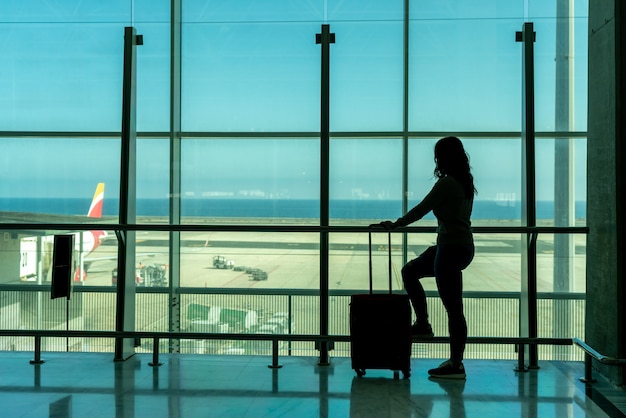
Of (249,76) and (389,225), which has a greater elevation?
(249,76)

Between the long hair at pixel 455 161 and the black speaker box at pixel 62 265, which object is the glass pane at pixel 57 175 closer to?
the black speaker box at pixel 62 265

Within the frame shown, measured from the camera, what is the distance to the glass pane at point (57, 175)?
475 centimetres

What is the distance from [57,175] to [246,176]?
1537mm

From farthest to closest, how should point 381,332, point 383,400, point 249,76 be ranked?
point 249,76
point 381,332
point 383,400

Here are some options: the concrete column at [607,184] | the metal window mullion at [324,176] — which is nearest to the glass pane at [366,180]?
the metal window mullion at [324,176]

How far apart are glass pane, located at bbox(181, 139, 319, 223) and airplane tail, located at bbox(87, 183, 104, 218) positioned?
2.02 feet

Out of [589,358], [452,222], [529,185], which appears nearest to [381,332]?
[452,222]

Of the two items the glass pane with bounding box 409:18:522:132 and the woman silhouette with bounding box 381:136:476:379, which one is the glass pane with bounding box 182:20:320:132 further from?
the woman silhouette with bounding box 381:136:476:379

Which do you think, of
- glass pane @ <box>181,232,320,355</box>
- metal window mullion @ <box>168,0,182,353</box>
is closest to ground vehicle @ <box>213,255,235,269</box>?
glass pane @ <box>181,232,320,355</box>

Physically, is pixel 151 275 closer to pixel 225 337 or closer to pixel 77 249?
pixel 77 249

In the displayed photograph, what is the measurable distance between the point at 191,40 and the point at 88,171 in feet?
4.60

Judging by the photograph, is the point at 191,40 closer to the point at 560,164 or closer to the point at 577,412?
the point at 560,164

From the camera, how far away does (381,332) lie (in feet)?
11.6

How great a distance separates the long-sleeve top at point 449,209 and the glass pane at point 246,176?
4.64ft
